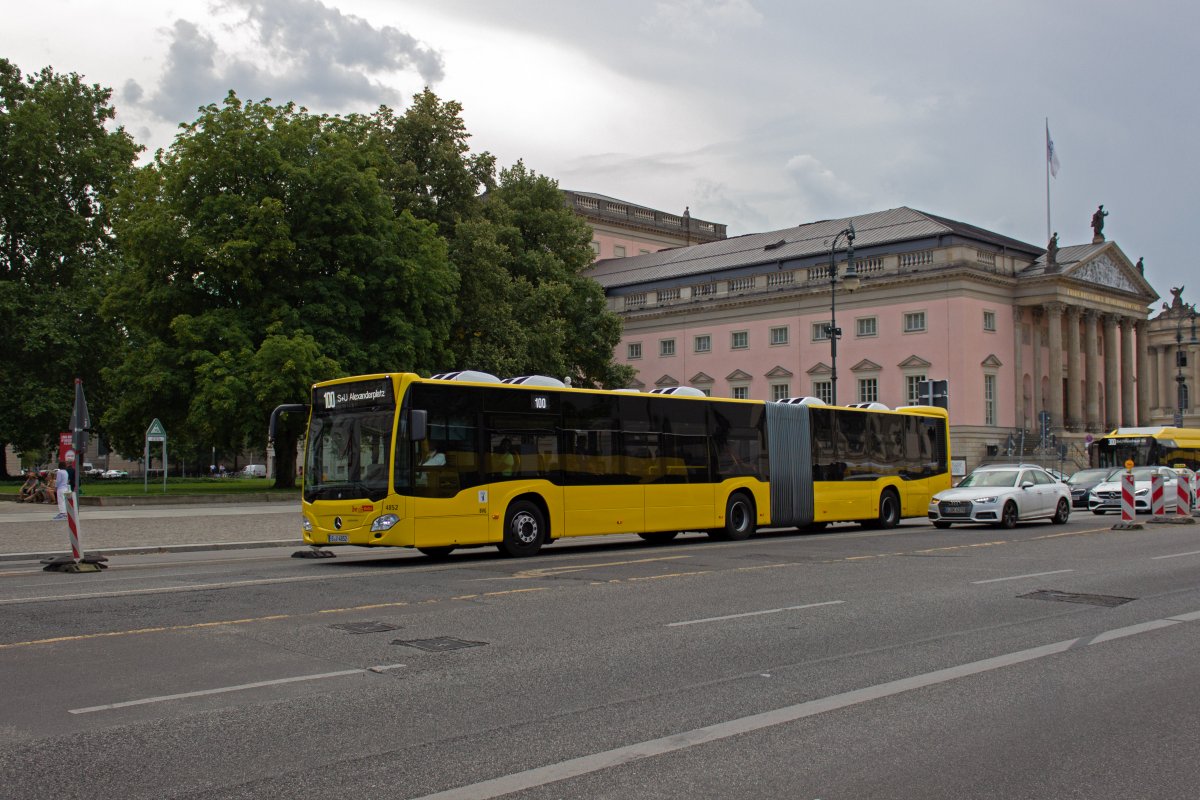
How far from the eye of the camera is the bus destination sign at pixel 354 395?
760 inches

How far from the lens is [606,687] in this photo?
8.34 meters

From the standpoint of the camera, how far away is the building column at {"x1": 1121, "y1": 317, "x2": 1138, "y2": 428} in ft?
278

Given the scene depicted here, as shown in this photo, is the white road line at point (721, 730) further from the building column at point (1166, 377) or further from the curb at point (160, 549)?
the building column at point (1166, 377)

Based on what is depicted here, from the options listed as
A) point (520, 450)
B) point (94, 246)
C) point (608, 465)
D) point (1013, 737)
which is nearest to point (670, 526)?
point (608, 465)

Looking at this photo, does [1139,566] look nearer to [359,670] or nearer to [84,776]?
[359,670]

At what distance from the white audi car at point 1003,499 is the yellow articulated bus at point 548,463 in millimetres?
2220

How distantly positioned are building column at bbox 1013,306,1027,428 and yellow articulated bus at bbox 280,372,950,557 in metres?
49.6

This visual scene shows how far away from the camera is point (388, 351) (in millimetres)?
44094

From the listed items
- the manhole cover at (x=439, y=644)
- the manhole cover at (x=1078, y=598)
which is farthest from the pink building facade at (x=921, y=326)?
the manhole cover at (x=439, y=644)

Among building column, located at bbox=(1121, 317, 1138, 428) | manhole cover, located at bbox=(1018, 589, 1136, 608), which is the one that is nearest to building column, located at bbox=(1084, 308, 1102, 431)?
building column, located at bbox=(1121, 317, 1138, 428)

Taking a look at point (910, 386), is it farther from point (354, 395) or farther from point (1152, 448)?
point (354, 395)

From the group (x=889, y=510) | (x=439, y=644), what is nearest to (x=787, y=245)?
(x=889, y=510)

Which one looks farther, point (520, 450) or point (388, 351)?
point (388, 351)

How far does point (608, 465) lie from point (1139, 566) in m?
9.44
